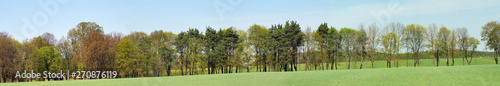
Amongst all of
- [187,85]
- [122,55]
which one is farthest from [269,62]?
[187,85]

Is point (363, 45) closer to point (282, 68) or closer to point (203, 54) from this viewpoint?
point (282, 68)

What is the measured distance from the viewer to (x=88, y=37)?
6688 cm

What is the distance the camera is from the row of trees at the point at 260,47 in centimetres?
7031

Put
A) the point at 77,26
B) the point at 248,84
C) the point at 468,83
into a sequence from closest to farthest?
the point at 468,83 → the point at 248,84 → the point at 77,26

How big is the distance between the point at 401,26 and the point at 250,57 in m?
32.1

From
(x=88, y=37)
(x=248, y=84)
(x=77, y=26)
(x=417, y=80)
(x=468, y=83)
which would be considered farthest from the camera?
(x=77, y=26)

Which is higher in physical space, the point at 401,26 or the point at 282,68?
the point at 401,26

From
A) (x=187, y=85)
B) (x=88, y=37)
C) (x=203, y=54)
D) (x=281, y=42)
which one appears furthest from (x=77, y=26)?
(x=187, y=85)

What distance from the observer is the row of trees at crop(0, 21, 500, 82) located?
7031cm

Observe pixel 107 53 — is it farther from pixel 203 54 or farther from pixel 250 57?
pixel 250 57

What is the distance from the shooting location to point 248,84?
2852 cm

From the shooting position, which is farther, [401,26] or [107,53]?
[401,26]

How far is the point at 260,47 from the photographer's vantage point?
7231cm

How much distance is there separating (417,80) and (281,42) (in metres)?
47.1
